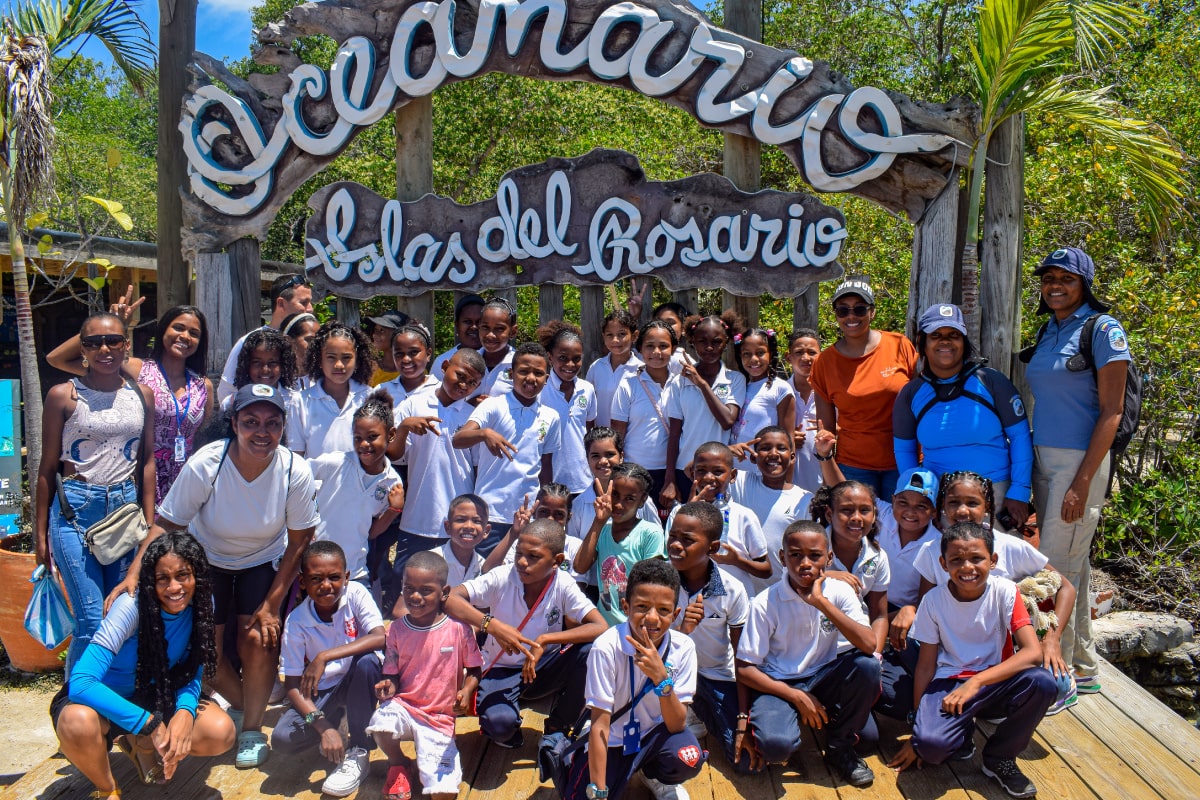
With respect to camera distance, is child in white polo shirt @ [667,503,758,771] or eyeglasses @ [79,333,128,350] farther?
eyeglasses @ [79,333,128,350]

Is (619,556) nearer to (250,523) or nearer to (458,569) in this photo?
(458,569)

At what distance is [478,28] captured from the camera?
18.8 ft

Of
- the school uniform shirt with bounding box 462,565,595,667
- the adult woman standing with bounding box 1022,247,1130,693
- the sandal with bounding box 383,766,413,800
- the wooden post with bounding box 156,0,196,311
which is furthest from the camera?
the wooden post with bounding box 156,0,196,311

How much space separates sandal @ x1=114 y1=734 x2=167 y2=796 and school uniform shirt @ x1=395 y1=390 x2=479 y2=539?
1.51 meters

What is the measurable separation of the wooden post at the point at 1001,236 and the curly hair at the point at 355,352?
3.38 metres

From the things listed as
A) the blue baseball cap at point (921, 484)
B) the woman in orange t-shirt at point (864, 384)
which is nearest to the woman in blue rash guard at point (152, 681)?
the blue baseball cap at point (921, 484)

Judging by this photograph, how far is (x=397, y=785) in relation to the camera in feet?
10.9

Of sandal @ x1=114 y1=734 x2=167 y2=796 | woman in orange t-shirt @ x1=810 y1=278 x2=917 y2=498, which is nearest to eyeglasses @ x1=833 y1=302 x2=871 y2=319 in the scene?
woman in orange t-shirt @ x1=810 y1=278 x2=917 y2=498

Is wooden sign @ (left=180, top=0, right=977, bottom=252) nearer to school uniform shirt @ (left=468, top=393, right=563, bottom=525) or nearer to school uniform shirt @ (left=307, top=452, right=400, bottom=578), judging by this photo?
school uniform shirt @ (left=468, top=393, right=563, bottom=525)

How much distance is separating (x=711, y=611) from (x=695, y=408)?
4.85 feet

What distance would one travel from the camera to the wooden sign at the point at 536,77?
214 inches

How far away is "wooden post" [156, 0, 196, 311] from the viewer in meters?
6.41

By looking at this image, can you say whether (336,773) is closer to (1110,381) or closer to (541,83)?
(1110,381)

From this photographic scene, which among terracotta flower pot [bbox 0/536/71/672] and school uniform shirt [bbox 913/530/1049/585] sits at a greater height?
school uniform shirt [bbox 913/530/1049/585]
